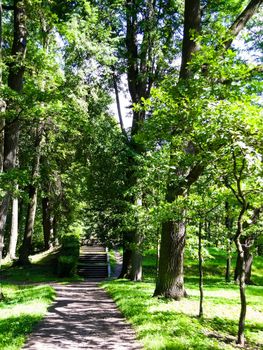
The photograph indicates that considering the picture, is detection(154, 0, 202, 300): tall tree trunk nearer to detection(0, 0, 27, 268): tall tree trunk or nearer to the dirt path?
the dirt path

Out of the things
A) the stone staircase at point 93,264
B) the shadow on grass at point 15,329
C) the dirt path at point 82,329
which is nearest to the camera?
the shadow on grass at point 15,329

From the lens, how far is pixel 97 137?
19859 mm

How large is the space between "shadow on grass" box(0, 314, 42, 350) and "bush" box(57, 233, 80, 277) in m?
14.9

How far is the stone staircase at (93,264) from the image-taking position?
2708cm

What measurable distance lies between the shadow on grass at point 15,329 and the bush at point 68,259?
14.9 meters

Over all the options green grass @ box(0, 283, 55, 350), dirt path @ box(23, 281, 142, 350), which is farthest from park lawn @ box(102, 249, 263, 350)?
green grass @ box(0, 283, 55, 350)

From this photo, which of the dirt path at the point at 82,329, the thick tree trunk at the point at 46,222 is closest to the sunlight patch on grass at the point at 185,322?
the dirt path at the point at 82,329

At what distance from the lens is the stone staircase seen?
88.8 ft

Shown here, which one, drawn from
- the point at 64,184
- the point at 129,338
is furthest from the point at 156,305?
the point at 64,184

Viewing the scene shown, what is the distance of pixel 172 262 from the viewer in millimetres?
12781

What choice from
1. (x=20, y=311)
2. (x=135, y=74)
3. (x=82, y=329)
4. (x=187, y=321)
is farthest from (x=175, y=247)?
(x=135, y=74)

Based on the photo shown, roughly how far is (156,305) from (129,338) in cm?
289

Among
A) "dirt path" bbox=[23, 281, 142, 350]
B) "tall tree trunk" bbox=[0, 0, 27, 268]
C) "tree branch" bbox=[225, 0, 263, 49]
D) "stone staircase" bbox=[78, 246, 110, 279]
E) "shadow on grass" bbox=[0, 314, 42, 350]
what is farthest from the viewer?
"stone staircase" bbox=[78, 246, 110, 279]

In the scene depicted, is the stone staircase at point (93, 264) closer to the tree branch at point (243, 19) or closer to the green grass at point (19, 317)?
the green grass at point (19, 317)
